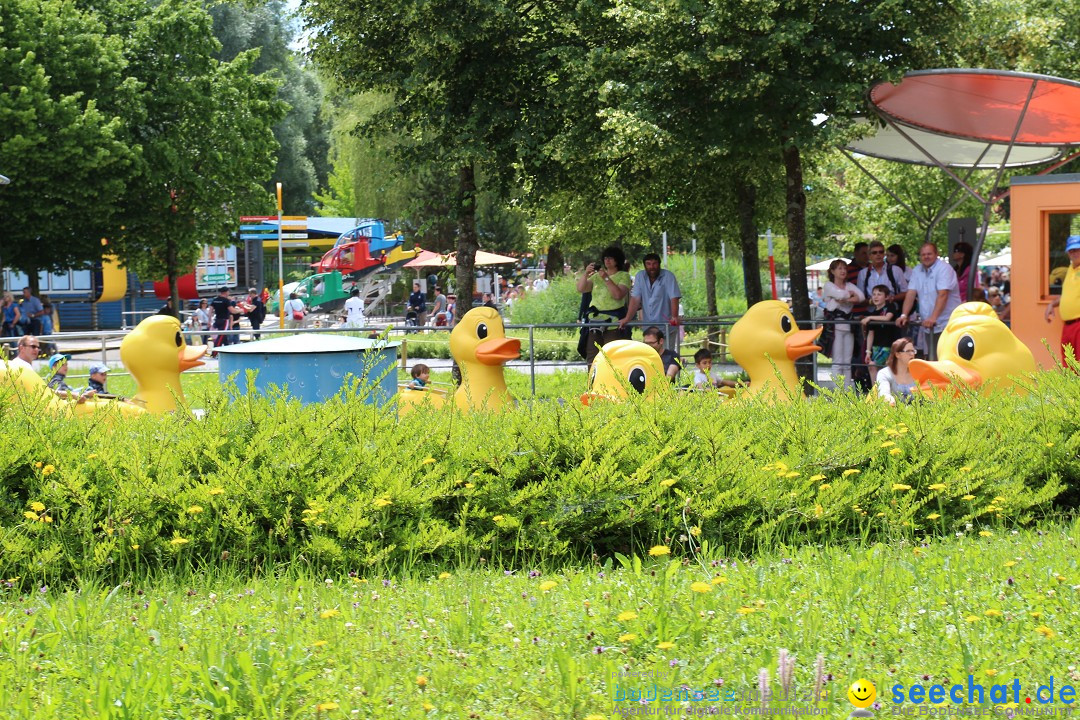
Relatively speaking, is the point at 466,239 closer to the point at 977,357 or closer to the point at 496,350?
the point at 496,350

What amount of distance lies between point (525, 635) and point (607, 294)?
9372mm

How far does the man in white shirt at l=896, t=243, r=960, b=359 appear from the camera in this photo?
41.1 feet

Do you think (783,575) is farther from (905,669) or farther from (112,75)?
(112,75)

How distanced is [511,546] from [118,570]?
181 centimetres

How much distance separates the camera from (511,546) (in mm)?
5820

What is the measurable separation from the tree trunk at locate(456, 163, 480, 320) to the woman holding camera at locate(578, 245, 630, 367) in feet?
9.59

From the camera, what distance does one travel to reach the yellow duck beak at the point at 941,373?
8492mm

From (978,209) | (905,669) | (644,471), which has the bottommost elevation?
(905,669)

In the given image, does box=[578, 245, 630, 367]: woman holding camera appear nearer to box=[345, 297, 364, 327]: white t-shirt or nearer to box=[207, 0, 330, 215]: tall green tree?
box=[345, 297, 364, 327]: white t-shirt

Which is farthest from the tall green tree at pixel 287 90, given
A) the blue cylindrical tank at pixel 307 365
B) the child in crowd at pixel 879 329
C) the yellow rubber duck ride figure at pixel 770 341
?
the yellow rubber duck ride figure at pixel 770 341

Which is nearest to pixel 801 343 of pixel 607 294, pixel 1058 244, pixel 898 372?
pixel 898 372

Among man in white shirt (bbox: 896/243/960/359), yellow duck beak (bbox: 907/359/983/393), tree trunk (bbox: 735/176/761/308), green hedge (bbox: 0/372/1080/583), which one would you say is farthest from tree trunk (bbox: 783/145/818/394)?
green hedge (bbox: 0/372/1080/583)

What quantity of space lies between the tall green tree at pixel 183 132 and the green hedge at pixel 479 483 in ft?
81.8

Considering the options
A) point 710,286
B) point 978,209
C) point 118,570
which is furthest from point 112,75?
point 118,570
